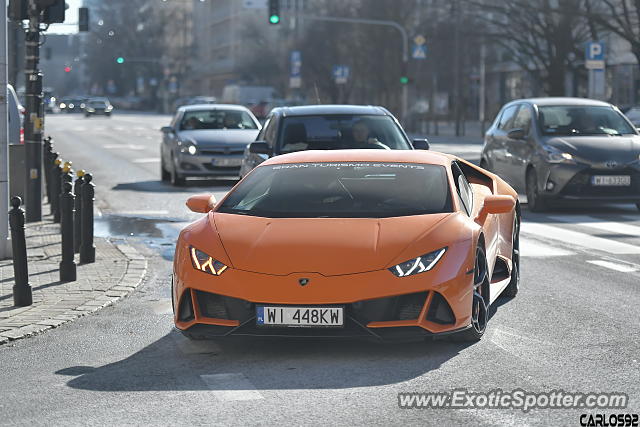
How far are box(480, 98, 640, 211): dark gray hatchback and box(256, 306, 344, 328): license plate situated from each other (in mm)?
11365

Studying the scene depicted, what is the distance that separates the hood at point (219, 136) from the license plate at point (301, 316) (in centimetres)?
1717

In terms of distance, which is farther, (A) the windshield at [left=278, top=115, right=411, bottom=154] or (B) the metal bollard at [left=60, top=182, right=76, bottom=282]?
(A) the windshield at [left=278, top=115, right=411, bottom=154]

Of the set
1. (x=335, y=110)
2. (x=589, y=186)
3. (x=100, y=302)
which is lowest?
(x=100, y=302)

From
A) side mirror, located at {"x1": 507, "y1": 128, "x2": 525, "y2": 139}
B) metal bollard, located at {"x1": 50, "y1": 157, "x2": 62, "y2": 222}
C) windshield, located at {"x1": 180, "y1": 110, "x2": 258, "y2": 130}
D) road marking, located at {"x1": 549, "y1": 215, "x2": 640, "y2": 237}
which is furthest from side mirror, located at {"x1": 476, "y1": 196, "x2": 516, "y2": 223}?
windshield, located at {"x1": 180, "y1": 110, "x2": 258, "y2": 130}

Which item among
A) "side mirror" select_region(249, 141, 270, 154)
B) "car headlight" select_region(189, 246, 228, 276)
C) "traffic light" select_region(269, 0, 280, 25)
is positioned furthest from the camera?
"traffic light" select_region(269, 0, 280, 25)

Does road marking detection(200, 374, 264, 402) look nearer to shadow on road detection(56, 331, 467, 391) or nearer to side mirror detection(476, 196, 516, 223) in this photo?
shadow on road detection(56, 331, 467, 391)

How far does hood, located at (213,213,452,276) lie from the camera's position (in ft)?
25.1

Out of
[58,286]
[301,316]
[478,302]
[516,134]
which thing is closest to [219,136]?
[516,134]

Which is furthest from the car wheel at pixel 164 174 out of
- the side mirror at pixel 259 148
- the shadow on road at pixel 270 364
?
the shadow on road at pixel 270 364

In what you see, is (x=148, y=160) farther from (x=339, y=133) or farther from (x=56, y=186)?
(x=339, y=133)

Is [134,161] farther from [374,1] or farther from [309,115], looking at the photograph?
[374,1]

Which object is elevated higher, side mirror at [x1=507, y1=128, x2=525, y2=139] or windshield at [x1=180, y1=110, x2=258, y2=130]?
windshield at [x1=180, y1=110, x2=258, y2=130]

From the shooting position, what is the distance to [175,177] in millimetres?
24875

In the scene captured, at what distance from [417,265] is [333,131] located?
8.90 metres
